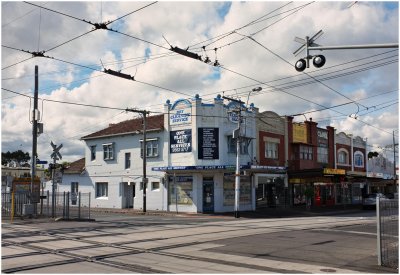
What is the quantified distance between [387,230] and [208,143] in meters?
24.5

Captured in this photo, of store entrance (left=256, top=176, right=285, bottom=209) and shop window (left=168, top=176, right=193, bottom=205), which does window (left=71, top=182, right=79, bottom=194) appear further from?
store entrance (left=256, top=176, right=285, bottom=209)

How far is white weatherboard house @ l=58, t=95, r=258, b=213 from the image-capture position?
35.4 metres

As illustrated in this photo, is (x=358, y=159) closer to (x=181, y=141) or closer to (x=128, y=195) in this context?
(x=181, y=141)

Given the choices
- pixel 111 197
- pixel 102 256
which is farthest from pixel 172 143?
pixel 102 256

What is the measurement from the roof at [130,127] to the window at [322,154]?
17503mm

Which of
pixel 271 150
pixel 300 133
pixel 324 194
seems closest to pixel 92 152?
pixel 271 150

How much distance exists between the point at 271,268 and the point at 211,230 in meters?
9.44

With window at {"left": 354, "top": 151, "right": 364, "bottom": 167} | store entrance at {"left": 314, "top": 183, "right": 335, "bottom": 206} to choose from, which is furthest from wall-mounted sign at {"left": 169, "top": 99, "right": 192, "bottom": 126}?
window at {"left": 354, "top": 151, "right": 364, "bottom": 167}

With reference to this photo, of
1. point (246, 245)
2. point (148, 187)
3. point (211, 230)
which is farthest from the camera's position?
point (148, 187)

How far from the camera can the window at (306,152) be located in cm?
4422

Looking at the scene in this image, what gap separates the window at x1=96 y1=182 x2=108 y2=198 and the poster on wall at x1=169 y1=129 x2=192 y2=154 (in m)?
9.42

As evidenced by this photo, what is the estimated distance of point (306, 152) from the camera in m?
45.0

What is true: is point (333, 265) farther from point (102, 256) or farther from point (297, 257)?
point (102, 256)

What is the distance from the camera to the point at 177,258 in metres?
12.4
